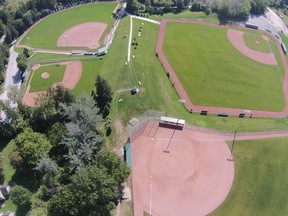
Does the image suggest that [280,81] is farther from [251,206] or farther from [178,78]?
[251,206]

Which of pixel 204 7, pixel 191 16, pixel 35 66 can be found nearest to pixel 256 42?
pixel 204 7

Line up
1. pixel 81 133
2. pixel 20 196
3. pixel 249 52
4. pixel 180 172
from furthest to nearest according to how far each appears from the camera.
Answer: pixel 249 52, pixel 180 172, pixel 81 133, pixel 20 196

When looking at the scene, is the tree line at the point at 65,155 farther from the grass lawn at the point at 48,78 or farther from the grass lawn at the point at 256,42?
the grass lawn at the point at 256,42

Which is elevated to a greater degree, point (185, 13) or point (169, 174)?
point (185, 13)

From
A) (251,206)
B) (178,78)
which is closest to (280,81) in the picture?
(178,78)

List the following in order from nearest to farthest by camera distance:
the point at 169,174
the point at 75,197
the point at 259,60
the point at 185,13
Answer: the point at 75,197 < the point at 169,174 < the point at 259,60 < the point at 185,13

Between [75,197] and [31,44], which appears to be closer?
[75,197]

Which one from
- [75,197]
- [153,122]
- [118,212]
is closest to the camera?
[75,197]

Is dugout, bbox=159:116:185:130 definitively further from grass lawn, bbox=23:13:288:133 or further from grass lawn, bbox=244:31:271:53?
grass lawn, bbox=244:31:271:53

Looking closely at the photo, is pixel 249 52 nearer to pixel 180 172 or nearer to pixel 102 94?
pixel 102 94
